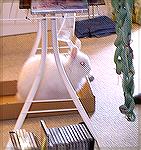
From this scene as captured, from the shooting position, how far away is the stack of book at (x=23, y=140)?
4.16ft

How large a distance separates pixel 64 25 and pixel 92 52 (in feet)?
1.26

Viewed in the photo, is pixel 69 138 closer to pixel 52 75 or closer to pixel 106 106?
pixel 52 75

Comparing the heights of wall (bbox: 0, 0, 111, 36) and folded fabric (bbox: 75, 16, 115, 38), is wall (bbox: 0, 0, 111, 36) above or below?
above

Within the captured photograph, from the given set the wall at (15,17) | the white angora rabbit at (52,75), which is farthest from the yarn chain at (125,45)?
the white angora rabbit at (52,75)

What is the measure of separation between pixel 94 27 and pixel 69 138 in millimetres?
672

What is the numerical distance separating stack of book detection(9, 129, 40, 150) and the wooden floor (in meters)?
0.06

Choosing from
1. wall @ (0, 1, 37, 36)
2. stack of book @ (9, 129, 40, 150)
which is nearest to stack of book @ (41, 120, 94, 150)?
stack of book @ (9, 129, 40, 150)

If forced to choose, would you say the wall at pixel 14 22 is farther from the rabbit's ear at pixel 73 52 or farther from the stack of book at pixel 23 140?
the stack of book at pixel 23 140

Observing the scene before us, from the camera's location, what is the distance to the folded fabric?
4.56 feet

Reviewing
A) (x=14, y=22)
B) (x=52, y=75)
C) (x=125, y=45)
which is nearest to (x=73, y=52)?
(x=52, y=75)

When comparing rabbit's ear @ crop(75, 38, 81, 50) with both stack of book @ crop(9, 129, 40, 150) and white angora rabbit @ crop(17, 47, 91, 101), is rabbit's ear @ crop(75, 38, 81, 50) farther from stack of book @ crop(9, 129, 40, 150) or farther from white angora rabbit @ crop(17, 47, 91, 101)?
stack of book @ crop(9, 129, 40, 150)

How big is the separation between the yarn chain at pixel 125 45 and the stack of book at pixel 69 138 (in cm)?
28

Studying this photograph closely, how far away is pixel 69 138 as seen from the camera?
1274 millimetres

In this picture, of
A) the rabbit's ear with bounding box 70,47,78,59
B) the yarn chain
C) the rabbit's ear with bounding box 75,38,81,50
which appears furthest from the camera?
the rabbit's ear with bounding box 75,38,81,50
